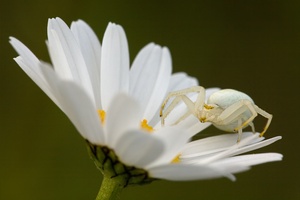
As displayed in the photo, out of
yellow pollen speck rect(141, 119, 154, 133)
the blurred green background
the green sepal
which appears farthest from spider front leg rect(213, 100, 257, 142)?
the blurred green background

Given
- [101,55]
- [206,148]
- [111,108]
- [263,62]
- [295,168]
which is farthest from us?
[263,62]

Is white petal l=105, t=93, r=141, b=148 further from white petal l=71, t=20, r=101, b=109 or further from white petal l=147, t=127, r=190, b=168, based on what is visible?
white petal l=71, t=20, r=101, b=109

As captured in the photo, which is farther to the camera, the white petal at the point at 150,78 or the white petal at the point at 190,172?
the white petal at the point at 150,78

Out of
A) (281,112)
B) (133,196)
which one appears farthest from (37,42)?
(281,112)

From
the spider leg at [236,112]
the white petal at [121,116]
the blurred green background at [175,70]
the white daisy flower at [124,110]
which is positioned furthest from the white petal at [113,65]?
the blurred green background at [175,70]

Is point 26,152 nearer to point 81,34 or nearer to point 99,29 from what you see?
point 99,29

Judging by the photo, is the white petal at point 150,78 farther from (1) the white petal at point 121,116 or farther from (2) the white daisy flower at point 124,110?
(1) the white petal at point 121,116
